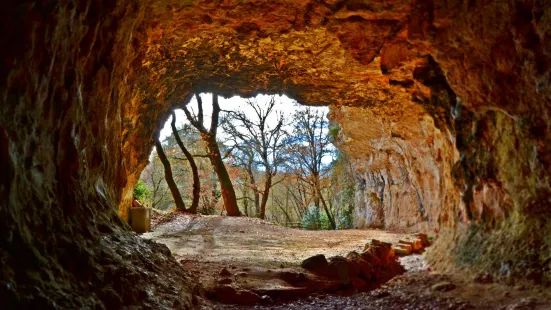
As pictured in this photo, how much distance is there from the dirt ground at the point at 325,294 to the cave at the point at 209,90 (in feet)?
1.26

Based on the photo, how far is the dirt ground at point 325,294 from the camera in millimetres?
4018

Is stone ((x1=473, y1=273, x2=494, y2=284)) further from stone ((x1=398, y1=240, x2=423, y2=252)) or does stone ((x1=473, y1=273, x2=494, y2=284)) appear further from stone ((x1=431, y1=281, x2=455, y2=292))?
stone ((x1=398, y1=240, x2=423, y2=252))

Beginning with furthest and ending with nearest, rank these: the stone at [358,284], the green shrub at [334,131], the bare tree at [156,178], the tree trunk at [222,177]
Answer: the bare tree at [156,178], the green shrub at [334,131], the tree trunk at [222,177], the stone at [358,284]

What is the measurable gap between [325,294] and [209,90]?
5.60 m

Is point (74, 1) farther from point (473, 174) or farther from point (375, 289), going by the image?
point (473, 174)

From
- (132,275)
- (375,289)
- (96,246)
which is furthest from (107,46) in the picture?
(375,289)

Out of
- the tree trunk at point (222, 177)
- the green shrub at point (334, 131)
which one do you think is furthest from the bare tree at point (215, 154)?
the green shrub at point (334, 131)

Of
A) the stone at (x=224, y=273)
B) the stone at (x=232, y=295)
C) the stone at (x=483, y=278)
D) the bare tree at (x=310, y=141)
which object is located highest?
the bare tree at (x=310, y=141)

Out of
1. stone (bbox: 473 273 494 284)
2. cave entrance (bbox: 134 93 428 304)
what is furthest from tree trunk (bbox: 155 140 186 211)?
stone (bbox: 473 273 494 284)

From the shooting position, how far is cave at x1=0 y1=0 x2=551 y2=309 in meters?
2.45

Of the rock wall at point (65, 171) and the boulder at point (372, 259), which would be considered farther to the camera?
the boulder at point (372, 259)

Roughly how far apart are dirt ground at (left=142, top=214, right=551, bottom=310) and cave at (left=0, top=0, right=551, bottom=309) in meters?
0.38

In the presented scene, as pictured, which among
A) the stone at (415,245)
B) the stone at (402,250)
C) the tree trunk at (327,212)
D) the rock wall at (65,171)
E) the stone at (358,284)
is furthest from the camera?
the tree trunk at (327,212)

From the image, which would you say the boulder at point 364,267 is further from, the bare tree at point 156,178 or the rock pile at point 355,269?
the bare tree at point 156,178
